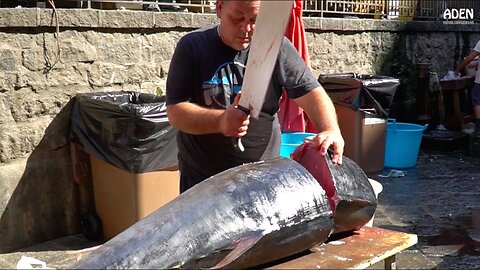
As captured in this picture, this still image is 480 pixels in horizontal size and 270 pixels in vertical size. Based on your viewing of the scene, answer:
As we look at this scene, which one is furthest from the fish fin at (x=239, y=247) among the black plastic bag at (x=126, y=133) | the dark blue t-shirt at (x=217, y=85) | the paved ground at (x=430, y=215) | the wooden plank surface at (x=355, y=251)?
the black plastic bag at (x=126, y=133)

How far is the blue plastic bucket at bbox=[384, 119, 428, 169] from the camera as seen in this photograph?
23.9 feet

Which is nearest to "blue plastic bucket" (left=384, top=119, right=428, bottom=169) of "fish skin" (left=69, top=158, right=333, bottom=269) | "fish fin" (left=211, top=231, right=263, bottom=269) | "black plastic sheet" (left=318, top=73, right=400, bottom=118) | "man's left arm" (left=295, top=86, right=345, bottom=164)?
"black plastic sheet" (left=318, top=73, right=400, bottom=118)

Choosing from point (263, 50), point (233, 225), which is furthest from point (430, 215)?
point (263, 50)

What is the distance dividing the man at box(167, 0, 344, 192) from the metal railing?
2863 millimetres

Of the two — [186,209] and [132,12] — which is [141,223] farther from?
[132,12]

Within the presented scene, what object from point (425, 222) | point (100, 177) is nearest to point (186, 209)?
point (100, 177)

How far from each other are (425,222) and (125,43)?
306 cm

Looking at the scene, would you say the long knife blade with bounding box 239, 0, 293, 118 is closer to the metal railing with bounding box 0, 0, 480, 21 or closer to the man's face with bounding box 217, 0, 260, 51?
the man's face with bounding box 217, 0, 260, 51

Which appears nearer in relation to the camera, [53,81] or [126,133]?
[126,133]

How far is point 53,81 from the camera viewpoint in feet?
16.1

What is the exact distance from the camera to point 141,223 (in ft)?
7.44

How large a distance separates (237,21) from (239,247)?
95cm

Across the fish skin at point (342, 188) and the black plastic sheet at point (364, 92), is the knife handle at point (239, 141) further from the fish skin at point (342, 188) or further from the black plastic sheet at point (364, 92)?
the black plastic sheet at point (364, 92)

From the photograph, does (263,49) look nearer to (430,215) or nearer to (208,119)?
(208,119)
